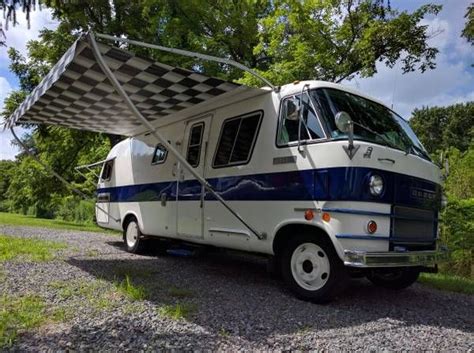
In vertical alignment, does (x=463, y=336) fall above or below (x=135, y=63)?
below

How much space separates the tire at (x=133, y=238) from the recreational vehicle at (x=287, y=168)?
4.37 ft

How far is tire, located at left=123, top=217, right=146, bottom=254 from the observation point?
30.1ft

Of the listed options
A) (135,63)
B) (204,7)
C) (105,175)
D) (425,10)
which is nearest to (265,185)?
(135,63)

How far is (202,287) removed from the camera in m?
6.04

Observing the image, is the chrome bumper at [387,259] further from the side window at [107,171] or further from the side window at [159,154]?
the side window at [107,171]

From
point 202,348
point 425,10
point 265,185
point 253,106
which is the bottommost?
point 202,348

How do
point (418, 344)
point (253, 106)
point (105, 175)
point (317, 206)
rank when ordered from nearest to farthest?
point (418, 344), point (317, 206), point (253, 106), point (105, 175)

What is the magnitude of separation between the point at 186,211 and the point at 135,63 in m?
2.81

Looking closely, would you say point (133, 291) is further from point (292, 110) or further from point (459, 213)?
point (459, 213)

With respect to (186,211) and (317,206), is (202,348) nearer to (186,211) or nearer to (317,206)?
(317,206)

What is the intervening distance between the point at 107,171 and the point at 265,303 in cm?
711

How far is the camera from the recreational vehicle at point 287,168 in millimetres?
5000

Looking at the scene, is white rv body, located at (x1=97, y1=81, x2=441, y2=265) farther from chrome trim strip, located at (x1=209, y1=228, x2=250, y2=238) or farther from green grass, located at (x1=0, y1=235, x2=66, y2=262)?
green grass, located at (x1=0, y1=235, x2=66, y2=262)

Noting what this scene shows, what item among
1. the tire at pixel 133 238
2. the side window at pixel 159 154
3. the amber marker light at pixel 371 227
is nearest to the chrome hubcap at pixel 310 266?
the amber marker light at pixel 371 227
